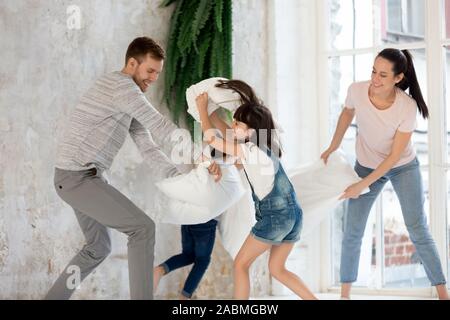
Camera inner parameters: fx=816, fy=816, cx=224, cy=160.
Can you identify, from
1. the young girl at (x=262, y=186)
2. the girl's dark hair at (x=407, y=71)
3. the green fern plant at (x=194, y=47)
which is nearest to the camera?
the young girl at (x=262, y=186)

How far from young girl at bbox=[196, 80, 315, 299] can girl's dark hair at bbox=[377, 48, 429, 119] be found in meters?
0.74

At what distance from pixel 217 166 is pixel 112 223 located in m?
0.60

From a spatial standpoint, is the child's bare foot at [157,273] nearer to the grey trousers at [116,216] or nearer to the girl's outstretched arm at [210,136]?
the grey trousers at [116,216]

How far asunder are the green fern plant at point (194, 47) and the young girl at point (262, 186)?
798 millimetres

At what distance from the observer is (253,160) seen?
3.51 m

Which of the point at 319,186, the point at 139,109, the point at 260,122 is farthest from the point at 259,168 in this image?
the point at 319,186

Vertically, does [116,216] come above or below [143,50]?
below

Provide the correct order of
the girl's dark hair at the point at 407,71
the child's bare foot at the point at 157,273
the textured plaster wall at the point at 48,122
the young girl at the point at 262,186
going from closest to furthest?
1. the young girl at the point at 262,186
2. the textured plaster wall at the point at 48,122
3. the girl's dark hair at the point at 407,71
4. the child's bare foot at the point at 157,273

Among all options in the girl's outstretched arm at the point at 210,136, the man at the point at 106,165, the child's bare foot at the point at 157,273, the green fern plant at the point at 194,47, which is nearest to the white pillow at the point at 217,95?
the girl's outstretched arm at the point at 210,136

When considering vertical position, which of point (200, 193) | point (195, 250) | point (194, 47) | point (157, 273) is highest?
point (194, 47)

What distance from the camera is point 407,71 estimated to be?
4.02m

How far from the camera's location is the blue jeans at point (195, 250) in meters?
4.05

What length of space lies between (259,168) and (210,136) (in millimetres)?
289

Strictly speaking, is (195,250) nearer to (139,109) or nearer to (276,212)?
(276,212)
